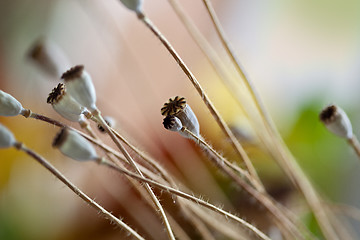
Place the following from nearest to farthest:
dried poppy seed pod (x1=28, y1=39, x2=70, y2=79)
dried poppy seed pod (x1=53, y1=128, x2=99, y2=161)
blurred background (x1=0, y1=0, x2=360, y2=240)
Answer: dried poppy seed pod (x1=53, y1=128, x2=99, y2=161) → dried poppy seed pod (x1=28, y1=39, x2=70, y2=79) → blurred background (x1=0, y1=0, x2=360, y2=240)

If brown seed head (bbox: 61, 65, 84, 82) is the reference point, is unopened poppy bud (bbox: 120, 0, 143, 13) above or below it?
above

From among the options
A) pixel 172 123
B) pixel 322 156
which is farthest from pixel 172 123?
pixel 322 156

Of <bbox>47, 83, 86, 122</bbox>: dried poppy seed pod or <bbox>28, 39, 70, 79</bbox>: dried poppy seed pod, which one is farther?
<bbox>28, 39, 70, 79</bbox>: dried poppy seed pod

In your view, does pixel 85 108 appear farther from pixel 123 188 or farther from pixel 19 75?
pixel 19 75

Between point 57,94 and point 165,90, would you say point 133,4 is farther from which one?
point 165,90

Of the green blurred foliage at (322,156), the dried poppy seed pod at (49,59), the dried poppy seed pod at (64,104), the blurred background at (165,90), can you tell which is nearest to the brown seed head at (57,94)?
the dried poppy seed pod at (64,104)

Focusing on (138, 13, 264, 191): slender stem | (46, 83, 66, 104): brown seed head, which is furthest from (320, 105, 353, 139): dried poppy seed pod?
(46, 83, 66, 104): brown seed head

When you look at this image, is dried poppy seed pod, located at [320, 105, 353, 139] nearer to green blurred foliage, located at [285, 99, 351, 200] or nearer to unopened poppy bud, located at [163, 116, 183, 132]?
unopened poppy bud, located at [163, 116, 183, 132]
